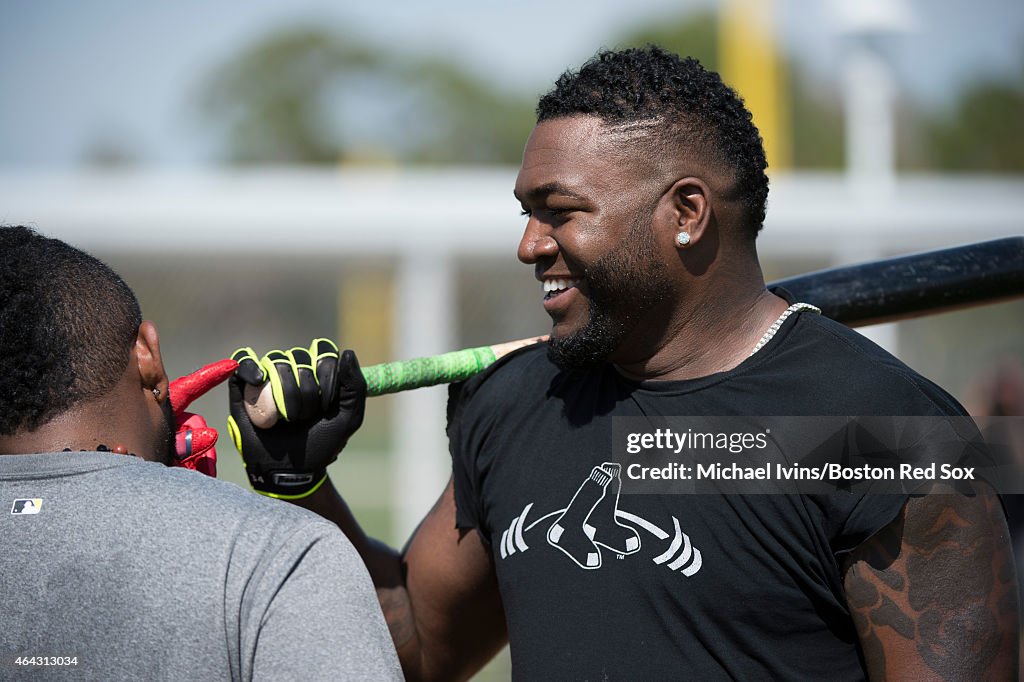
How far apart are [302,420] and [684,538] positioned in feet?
3.07

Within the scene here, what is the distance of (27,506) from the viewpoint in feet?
6.07

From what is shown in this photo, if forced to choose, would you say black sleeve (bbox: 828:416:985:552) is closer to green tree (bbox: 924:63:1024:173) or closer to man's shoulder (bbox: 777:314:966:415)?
man's shoulder (bbox: 777:314:966:415)

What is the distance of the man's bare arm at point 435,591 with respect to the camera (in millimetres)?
2727

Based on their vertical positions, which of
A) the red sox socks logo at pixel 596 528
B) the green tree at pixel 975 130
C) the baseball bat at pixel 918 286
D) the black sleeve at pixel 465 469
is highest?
the green tree at pixel 975 130

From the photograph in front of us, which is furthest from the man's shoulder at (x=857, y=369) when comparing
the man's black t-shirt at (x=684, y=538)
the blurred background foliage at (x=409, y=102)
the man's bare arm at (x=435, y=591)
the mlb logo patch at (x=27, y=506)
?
the blurred background foliage at (x=409, y=102)

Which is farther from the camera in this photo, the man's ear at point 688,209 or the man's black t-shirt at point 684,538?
the man's ear at point 688,209

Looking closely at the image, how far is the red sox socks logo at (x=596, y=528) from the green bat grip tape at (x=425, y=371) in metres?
0.51

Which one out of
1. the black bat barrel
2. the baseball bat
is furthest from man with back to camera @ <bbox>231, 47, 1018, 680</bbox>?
the black bat barrel

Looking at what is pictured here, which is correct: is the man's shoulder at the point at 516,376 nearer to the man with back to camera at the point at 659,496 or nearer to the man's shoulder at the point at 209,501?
the man with back to camera at the point at 659,496

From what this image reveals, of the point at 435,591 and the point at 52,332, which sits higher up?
the point at 52,332

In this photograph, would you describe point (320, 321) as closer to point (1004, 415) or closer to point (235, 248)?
point (235, 248)

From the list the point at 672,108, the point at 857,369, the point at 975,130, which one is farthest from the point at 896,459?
the point at 975,130

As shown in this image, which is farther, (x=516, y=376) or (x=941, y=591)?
(x=516, y=376)

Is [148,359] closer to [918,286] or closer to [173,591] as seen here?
[173,591]
